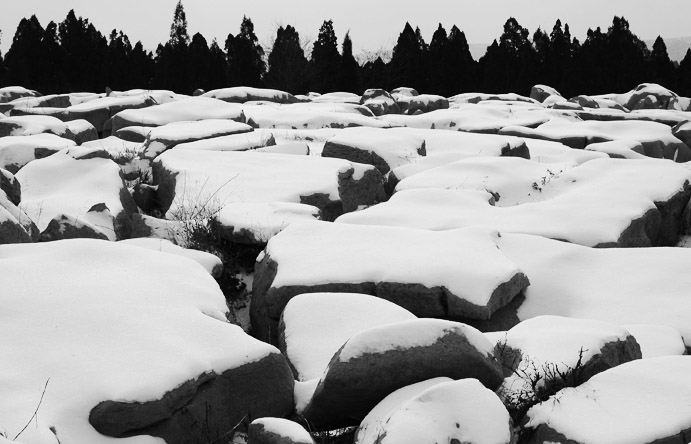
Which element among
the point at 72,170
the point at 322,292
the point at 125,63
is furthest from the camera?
the point at 125,63

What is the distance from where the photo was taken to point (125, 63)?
85.7 feet

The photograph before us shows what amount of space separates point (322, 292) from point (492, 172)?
3.87 metres

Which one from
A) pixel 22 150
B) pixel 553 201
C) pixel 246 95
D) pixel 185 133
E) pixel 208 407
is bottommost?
pixel 208 407

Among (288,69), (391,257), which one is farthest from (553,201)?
(288,69)

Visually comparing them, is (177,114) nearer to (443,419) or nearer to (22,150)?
(22,150)

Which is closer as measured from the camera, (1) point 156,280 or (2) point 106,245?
(1) point 156,280

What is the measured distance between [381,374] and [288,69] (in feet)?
88.0

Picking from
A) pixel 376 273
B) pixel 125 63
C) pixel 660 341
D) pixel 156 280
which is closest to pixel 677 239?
pixel 660 341

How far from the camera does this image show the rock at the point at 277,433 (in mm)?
2742

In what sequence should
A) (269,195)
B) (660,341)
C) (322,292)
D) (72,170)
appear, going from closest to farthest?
(660,341) < (322,292) < (269,195) < (72,170)

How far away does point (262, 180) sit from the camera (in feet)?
23.9

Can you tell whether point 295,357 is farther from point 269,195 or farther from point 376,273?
point 269,195

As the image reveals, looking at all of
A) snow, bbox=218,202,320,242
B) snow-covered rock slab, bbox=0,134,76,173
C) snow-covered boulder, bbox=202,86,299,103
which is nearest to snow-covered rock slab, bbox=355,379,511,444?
snow, bbox=218,202,320,242

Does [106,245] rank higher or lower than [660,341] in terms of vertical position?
higher
